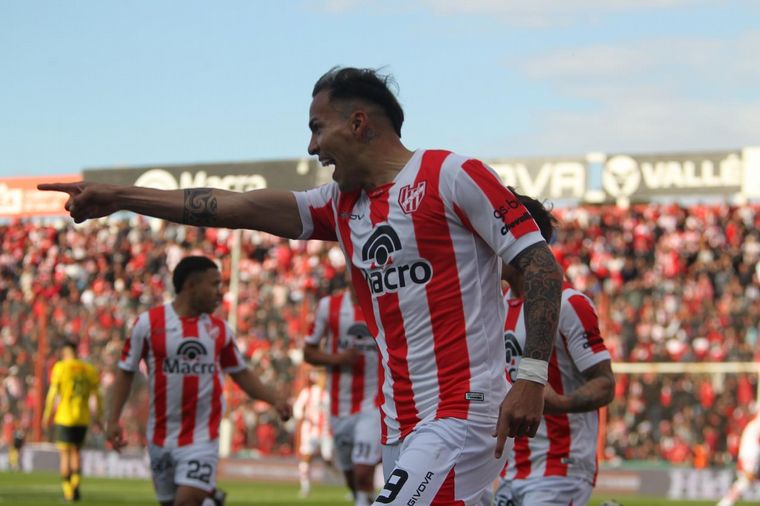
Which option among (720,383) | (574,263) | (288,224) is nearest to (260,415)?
(574,263)

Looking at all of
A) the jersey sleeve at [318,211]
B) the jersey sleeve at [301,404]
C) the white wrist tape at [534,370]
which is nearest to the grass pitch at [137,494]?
the jersey sleeve at [301,404]

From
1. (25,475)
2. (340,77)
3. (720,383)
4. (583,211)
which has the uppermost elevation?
(583,211)

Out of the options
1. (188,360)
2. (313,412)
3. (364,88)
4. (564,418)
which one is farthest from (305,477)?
(364,88)

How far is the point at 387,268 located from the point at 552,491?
2.35 metres

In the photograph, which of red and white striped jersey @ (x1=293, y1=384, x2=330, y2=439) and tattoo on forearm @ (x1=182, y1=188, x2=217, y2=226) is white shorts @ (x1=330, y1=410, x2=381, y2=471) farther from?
red and white striped jersey @ (x1=293, y1=384, x2=330, y2=439)

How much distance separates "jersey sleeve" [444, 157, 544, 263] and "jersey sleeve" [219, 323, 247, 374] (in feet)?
19.1

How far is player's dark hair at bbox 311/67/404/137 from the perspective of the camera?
4910mm

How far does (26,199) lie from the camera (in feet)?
120

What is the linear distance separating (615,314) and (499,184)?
22483 millimetres

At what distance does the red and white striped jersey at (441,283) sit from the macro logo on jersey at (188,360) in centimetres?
539

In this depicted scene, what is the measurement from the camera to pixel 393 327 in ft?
15.6

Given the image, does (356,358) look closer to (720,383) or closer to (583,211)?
(720,383)

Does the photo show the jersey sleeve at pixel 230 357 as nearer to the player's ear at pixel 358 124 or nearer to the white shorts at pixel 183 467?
the white shorts at pixel 183 467

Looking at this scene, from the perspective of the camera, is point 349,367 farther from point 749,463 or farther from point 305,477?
point 305,477
